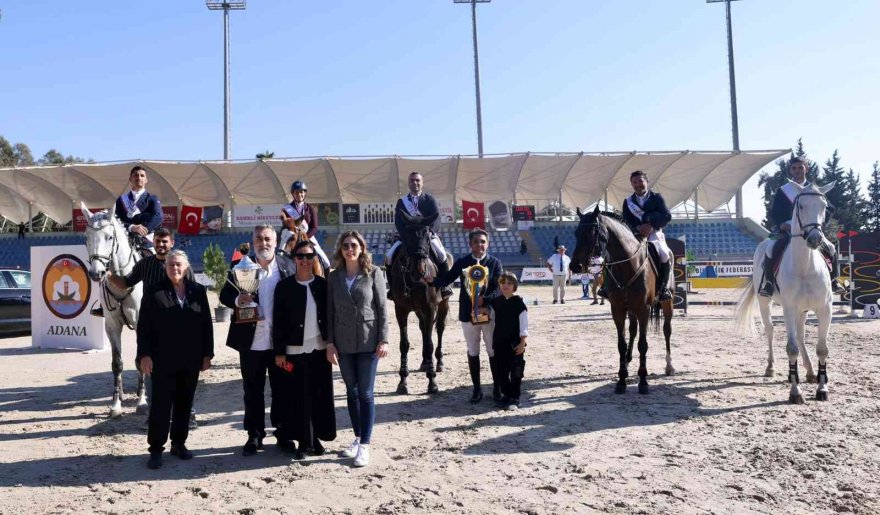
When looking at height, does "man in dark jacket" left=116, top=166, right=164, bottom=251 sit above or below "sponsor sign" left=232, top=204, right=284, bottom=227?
below

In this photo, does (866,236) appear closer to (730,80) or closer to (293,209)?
(293,209)

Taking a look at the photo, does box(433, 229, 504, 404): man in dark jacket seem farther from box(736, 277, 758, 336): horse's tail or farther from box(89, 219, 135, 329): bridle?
box(736, 277, 758, 336): horse's tail

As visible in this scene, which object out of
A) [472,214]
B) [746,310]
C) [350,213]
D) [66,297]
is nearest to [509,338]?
[746,310]

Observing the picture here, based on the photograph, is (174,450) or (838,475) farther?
(174,450)

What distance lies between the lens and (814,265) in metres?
6.39

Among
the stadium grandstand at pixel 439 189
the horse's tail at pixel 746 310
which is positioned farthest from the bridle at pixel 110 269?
the stadium grandstand at pixel 439 189

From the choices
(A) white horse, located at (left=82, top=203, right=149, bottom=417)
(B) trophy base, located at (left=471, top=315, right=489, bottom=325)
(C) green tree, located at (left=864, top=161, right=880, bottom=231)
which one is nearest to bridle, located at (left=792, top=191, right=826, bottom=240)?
(B) trophy base, located at (left=471, top=315, right=489, bottom=325)

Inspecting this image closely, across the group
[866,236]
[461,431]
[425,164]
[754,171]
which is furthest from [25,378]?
[754,171]

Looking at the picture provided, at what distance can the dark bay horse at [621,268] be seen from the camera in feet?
21.6

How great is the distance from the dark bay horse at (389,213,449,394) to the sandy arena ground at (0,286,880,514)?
15.9 inches

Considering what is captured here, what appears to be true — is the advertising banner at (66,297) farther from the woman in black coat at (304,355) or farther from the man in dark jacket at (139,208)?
the woman in black coat at (304,355)

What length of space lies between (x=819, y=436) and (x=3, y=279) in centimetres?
1492

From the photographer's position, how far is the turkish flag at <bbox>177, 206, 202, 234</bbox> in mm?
40406

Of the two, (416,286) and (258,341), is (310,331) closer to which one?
(258,341)
